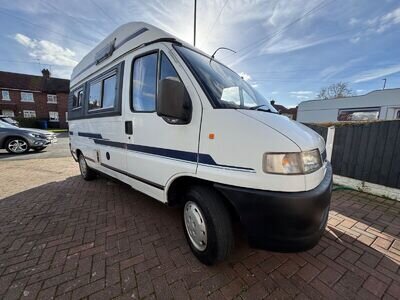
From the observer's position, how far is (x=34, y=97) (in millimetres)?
27234

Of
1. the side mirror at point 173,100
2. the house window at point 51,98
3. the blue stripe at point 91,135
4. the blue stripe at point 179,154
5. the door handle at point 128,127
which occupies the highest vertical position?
the house window at point 51,98

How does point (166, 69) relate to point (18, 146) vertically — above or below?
above

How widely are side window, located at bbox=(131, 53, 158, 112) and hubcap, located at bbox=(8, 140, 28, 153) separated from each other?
30.2 ft

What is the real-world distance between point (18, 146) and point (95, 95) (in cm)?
787

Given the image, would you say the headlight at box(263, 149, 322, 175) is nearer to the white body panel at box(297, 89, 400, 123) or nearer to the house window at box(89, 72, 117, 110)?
the house window at box(89, 72, 117, 110)

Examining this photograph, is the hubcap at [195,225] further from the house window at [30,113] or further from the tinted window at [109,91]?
the house window at [30,113]

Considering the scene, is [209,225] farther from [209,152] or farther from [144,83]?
[144,83]

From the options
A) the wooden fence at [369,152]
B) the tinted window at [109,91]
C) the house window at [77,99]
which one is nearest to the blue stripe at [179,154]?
the tinted window at [109,91]

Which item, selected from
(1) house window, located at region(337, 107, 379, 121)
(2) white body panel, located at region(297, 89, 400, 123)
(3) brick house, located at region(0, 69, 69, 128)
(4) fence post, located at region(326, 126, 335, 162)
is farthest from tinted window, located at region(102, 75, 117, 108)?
(3) brick house, located at region(0, 69, 69, 128)

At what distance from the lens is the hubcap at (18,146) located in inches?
331

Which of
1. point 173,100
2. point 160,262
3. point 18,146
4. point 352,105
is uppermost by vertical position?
point 352,105

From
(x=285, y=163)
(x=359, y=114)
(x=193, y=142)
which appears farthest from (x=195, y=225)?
(x=359, y=114)

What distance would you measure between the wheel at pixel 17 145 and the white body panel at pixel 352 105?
57.8 ft

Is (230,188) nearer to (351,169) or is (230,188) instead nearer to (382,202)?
(382,202)
